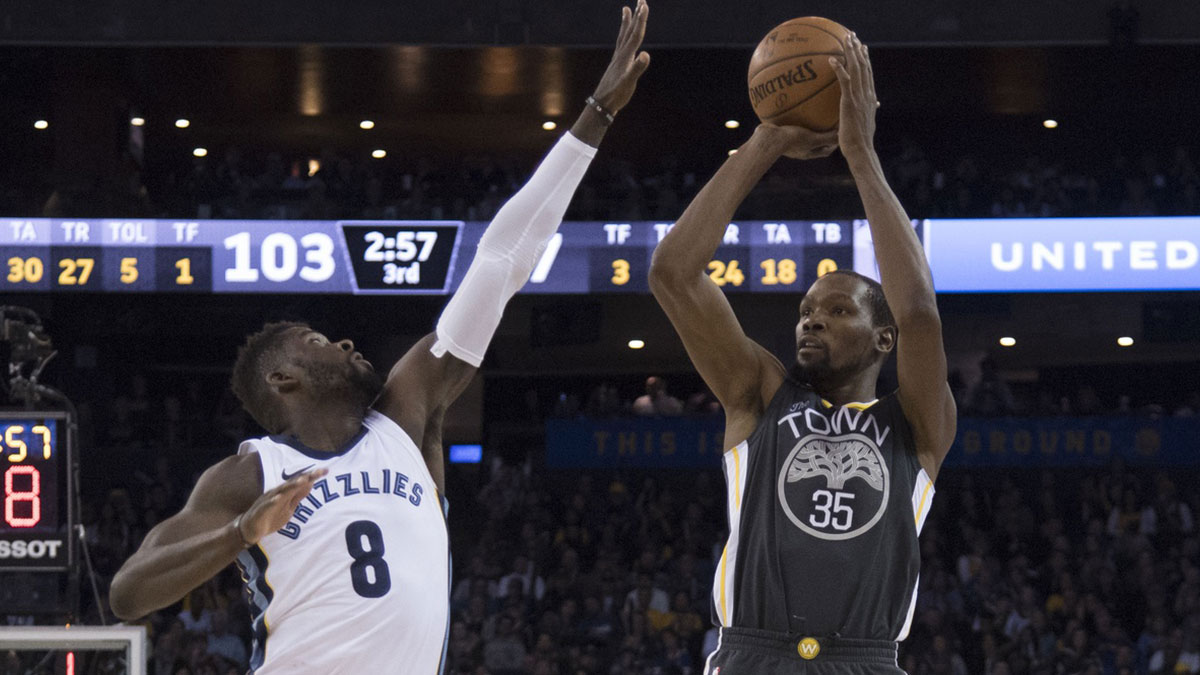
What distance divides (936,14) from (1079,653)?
5.84 m

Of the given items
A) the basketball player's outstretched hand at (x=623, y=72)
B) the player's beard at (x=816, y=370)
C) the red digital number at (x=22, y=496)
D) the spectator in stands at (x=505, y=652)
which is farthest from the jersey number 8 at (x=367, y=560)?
the spectator in stands at (x=505, y=652)

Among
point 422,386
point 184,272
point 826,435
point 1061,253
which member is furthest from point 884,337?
point 184,272

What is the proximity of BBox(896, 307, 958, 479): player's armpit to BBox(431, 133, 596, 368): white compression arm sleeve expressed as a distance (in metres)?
0.81

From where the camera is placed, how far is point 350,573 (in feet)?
10.3

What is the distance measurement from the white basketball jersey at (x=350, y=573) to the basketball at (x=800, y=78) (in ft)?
4.42

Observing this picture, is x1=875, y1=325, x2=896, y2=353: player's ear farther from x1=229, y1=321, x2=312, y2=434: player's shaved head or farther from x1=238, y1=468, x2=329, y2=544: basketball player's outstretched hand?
x1=238, y1=468, x2=329, y2=544: basketball player's outstretched hand

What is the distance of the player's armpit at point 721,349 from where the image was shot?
352 cm

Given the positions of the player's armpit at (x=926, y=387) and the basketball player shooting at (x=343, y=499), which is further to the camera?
the player's armpit at (x=926, y=387)

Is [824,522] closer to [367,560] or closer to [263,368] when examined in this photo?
[367,560]

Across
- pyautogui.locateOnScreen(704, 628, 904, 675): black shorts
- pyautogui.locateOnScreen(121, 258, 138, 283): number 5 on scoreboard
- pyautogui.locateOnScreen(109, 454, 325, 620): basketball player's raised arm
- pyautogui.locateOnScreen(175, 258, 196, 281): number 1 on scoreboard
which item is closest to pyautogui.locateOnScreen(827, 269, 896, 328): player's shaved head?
pyautogui.locateOnScreen(704, 628, 904, 675): black shorts

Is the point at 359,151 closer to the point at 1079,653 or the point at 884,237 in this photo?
the point at 1079,653

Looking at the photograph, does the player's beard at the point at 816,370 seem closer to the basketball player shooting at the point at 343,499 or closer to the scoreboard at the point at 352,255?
the basketball player shooting at the point at 343,499

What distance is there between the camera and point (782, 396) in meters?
3.61

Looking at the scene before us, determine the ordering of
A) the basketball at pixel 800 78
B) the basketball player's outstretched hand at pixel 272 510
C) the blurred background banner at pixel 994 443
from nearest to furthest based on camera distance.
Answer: the basketball player's outstretched hand at pixel 272 510 < the basketball at pixel 800 78 < the blurred background banner at pixel 994 443
